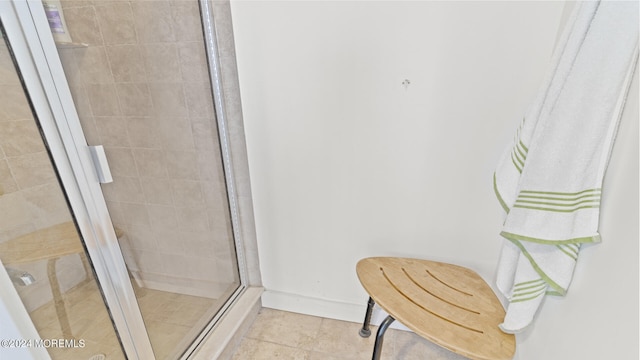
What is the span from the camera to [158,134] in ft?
4.27

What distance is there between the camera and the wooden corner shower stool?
31.7 inches

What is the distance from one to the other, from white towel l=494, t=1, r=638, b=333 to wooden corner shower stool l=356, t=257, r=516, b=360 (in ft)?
0.32

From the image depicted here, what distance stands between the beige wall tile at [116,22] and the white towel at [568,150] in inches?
57.8

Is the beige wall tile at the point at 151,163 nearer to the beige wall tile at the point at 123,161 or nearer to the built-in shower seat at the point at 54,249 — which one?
the beige wall tile at the point at 123,161

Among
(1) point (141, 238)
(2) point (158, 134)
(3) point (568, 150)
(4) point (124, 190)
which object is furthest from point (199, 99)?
(3) point (568, 150)

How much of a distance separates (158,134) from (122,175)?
256 mm

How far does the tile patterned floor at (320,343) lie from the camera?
4.12 feet

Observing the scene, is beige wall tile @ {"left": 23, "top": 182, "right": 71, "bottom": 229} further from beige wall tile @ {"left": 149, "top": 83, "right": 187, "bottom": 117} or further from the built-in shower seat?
beige wall tile @ {"left": 149, "top": 83, "right": 187, "bottom": 117}

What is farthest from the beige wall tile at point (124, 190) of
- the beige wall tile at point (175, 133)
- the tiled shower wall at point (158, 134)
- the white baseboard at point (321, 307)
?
the white baseboard at point (321, 307)

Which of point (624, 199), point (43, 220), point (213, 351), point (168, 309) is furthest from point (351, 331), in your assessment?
point (43, 220)

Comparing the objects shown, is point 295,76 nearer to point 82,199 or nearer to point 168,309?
point 82,199

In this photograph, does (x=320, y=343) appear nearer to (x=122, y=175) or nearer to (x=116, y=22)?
(x=122, y=175)

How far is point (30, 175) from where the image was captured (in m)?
0.82

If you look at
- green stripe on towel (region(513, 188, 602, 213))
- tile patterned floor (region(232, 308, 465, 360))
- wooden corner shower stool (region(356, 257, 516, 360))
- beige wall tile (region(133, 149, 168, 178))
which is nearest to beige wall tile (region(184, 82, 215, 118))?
beige wall tile (region(133, 149, 168, 178))
